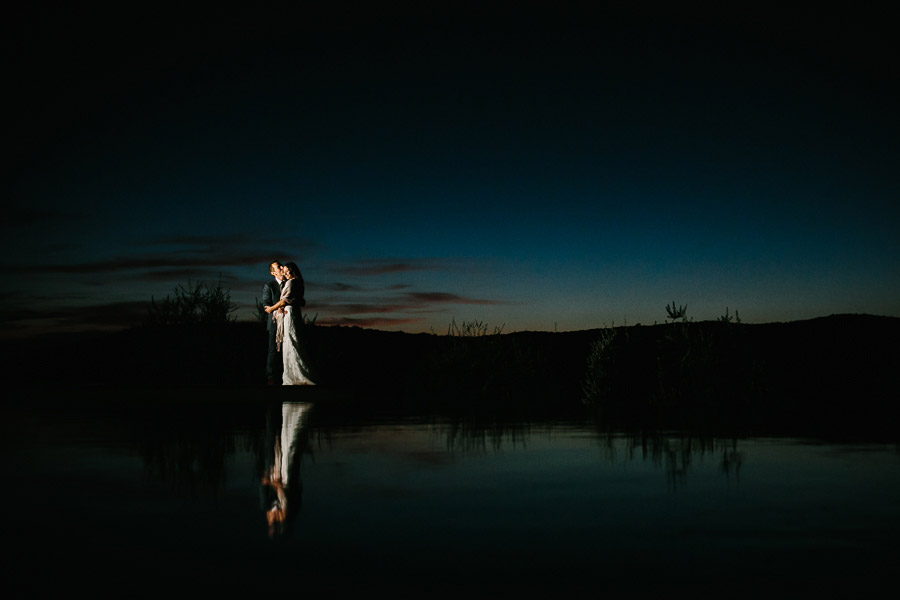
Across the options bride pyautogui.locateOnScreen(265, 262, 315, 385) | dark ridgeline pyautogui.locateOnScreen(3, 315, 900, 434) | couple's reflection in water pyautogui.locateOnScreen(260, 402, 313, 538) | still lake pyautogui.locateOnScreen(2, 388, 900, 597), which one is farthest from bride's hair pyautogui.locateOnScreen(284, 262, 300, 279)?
still lake pyautogui.locateOnScreen(2, 388, 900, 597)

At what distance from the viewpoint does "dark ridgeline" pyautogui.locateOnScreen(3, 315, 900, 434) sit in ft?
47.6

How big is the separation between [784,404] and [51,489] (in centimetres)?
1379

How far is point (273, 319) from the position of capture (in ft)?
59.4

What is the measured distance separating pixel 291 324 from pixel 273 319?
68 cm

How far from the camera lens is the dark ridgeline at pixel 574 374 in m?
14.5

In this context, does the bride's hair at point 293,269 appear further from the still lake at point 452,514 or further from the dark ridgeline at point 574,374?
the still lake at point 452,514

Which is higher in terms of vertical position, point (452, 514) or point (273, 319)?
point (273, 319)

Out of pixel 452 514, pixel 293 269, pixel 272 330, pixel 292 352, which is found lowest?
pixel 452 514

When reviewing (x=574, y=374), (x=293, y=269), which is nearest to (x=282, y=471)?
(x=293, y=269)

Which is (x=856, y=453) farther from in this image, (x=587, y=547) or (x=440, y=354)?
(x=440, y=354)

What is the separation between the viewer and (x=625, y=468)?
7.39 metres

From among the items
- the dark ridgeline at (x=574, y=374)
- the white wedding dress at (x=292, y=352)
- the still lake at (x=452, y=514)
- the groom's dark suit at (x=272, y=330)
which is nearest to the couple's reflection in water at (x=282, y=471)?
the still lake at (x=452, y=514)

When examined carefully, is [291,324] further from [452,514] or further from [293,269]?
[452,514]

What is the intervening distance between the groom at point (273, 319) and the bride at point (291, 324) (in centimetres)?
19
